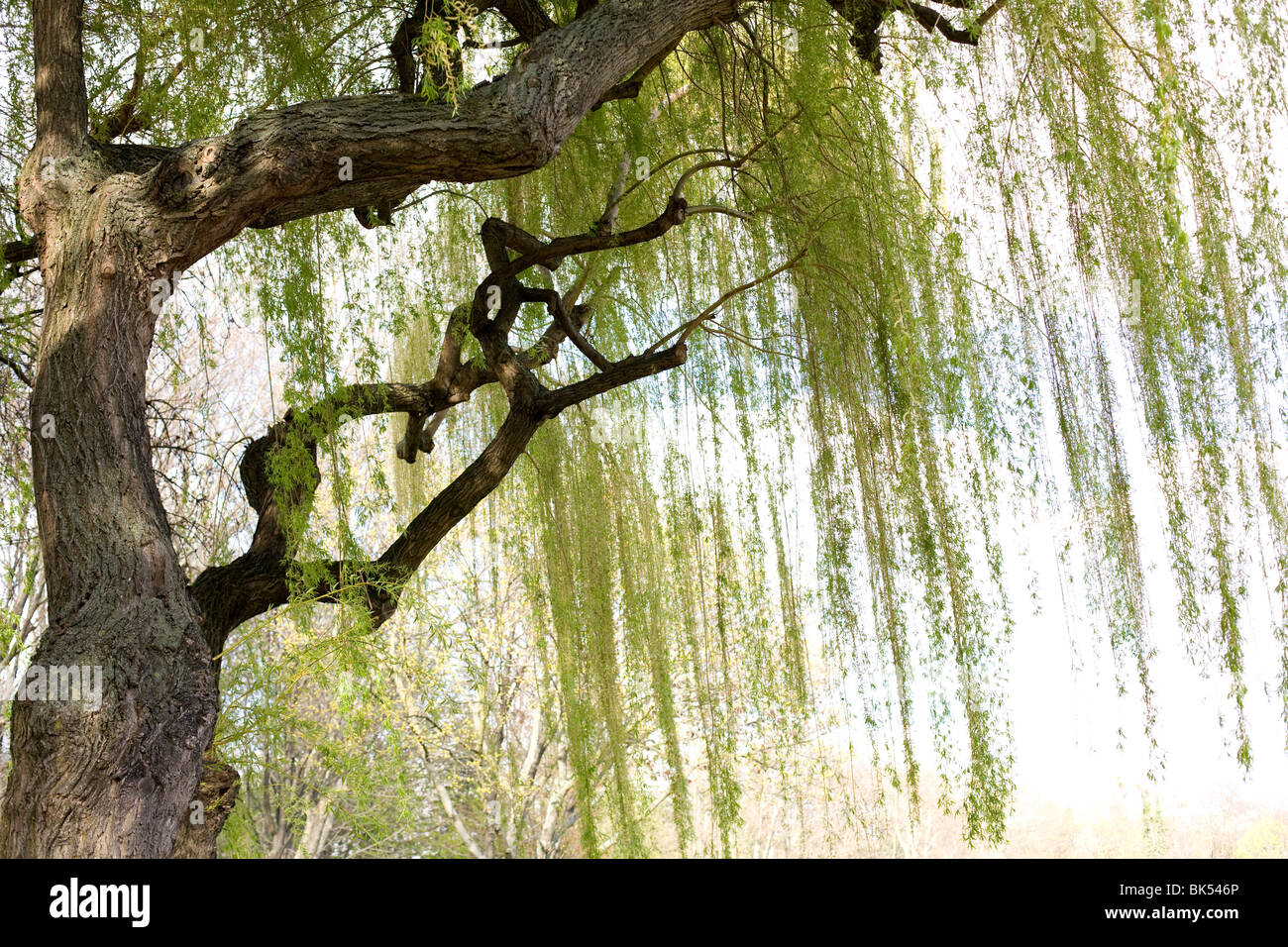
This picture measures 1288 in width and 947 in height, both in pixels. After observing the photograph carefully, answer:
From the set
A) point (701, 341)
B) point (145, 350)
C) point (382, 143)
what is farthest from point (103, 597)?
point (701, 341)

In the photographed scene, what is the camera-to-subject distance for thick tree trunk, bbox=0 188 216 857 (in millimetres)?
1870

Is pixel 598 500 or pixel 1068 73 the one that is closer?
pixel 1068 73

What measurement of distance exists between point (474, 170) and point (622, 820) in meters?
2.40

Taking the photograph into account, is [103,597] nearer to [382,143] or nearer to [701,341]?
[382,143]

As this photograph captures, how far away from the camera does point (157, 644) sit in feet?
6.61

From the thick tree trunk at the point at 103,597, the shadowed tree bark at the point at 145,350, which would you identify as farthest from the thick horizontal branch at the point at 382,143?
the thick tree trunk at the point at 103,597

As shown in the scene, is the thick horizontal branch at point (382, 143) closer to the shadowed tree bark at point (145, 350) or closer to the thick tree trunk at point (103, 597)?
the shadowed tree bark at point (145, 350)

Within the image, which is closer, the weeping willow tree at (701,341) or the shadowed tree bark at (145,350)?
the shadowed tree bark at (145,350)

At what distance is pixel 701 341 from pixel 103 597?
7.79ft

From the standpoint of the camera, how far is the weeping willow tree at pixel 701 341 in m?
2.24

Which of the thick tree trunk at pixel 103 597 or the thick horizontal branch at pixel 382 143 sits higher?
the thick horizontal branch at pixel 382 143

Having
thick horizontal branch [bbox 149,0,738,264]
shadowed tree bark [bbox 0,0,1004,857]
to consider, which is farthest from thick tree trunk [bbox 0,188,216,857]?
thick horizontal branch [bbox 149,0,738,264]
